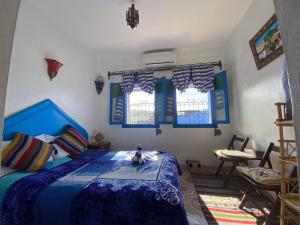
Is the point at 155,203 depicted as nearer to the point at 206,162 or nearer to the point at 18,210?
the point at 18,210

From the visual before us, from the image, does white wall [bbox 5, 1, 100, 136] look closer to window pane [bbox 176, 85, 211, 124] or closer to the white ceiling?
the white ceiling

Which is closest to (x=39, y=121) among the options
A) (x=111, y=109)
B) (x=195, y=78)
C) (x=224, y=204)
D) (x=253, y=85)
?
(x=111, y=109)

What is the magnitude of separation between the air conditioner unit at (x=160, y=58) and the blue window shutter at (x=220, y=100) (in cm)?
93

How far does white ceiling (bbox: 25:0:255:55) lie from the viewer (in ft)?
7.39

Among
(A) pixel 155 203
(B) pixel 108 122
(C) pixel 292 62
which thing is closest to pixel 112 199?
(A) pixel 155 203

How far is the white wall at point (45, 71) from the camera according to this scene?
2090mm

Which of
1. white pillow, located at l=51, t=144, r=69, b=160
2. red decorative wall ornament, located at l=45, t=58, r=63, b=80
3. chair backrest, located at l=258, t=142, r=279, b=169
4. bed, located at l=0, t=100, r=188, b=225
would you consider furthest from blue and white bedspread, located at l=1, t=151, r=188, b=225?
red decorative wall ornament, located at l=45, t=58, r=63, b=80

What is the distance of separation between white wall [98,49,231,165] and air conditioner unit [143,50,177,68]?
26 centimetres

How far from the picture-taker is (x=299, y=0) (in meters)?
0.42

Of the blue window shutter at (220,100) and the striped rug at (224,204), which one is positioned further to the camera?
the blue window shutter at (220,100)

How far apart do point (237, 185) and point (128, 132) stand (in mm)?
2234

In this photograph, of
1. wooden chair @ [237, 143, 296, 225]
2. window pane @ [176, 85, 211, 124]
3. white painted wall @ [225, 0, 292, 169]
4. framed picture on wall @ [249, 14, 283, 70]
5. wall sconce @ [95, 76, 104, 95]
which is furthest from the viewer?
wall sconce @ [95, 76, 104, 95]

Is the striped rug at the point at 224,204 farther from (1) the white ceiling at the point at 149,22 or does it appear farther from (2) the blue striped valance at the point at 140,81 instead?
(1) the white ceiling at the point at 149,22

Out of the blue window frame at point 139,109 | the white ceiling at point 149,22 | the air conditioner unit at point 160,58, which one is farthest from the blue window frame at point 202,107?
the white ceiling at point 149,22
